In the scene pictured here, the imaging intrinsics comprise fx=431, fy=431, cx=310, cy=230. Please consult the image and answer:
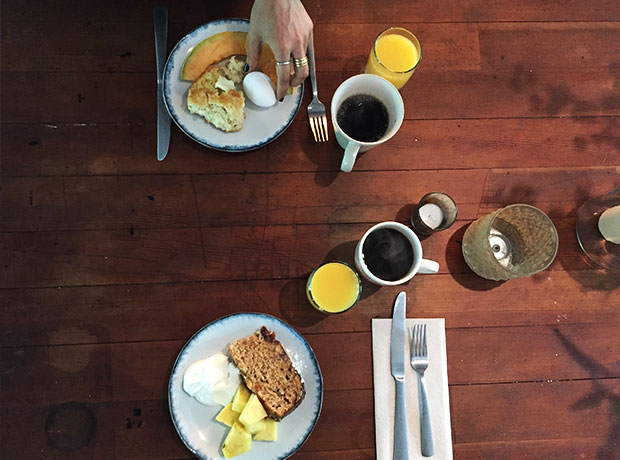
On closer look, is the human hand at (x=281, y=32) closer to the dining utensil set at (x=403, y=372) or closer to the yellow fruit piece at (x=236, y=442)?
the dining utensil set at (x=403, y=372)

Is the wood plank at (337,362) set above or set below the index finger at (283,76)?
below

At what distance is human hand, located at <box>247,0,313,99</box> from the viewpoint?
91cm

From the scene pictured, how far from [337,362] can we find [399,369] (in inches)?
5.7

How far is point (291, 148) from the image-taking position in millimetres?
1077

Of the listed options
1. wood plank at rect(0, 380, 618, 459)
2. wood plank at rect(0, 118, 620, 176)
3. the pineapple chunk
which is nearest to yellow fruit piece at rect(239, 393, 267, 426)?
the pineapple chunk

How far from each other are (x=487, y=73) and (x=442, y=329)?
2.22 feet

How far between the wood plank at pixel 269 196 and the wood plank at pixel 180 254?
2 centimetres

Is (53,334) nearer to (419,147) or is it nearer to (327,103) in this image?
(327,103)

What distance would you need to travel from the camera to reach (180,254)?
1.03 m

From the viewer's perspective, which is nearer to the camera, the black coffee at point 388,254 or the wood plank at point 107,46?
the black coffee at point 388,254

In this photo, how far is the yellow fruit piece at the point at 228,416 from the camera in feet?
3.06

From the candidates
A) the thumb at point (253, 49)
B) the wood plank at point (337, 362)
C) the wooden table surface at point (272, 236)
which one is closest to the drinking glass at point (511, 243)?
the wooden table surface at point (272, 236)

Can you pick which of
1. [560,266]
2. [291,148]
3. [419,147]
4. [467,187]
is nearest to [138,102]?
[291,148]

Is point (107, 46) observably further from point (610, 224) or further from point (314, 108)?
point (610, 224)
